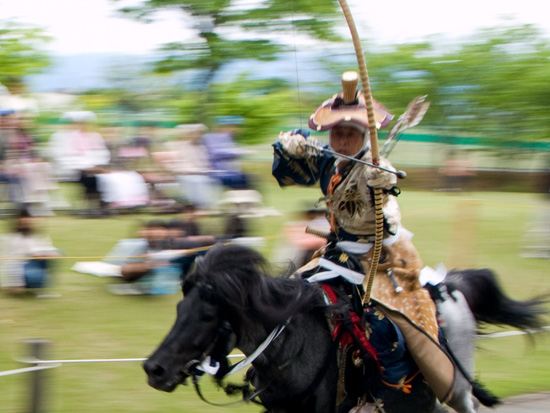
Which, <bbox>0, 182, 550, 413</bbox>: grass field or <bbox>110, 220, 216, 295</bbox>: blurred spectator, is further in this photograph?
<bbox>110, 220, 216, 295</bbox>: blurred spectator

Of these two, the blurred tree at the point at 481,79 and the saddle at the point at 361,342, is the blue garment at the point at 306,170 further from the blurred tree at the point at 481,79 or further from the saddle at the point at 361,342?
the blurred tree at the point at 481,79

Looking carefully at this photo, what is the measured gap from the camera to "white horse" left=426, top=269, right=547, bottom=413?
12.2 feet

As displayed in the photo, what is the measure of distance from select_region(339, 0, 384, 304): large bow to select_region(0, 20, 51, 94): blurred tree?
976cm

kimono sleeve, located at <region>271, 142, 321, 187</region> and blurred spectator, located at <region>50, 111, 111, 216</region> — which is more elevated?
kimono sleeve, located at <region>271, 142, 321, 187</region>

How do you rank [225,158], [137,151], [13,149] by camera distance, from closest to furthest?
[13,149] → [225,158] → [137,151]

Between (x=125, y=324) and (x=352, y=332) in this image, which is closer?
(x=352, y=332)

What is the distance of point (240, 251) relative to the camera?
10.5 ft

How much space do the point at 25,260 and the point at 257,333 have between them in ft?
16.5

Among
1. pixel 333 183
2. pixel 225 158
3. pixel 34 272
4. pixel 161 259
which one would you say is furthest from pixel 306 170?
pixel 225 158

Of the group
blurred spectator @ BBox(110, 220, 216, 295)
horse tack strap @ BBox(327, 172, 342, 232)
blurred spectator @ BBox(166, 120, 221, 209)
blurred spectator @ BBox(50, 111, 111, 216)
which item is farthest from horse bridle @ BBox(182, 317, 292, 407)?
blurred spectator @ BBox(50, 111, 111, 216)

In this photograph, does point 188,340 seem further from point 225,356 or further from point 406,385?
point 406,385

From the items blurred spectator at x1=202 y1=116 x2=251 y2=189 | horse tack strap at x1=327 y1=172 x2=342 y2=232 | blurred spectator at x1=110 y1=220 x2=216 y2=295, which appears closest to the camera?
horse tack strap at x1=327 y1=172 x2=342 y2=232

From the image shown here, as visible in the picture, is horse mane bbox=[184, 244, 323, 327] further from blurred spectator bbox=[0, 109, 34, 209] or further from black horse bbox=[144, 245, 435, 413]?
blurred spectator bbox=[0, 109, 34, 209]

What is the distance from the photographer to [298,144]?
11.4 feet
